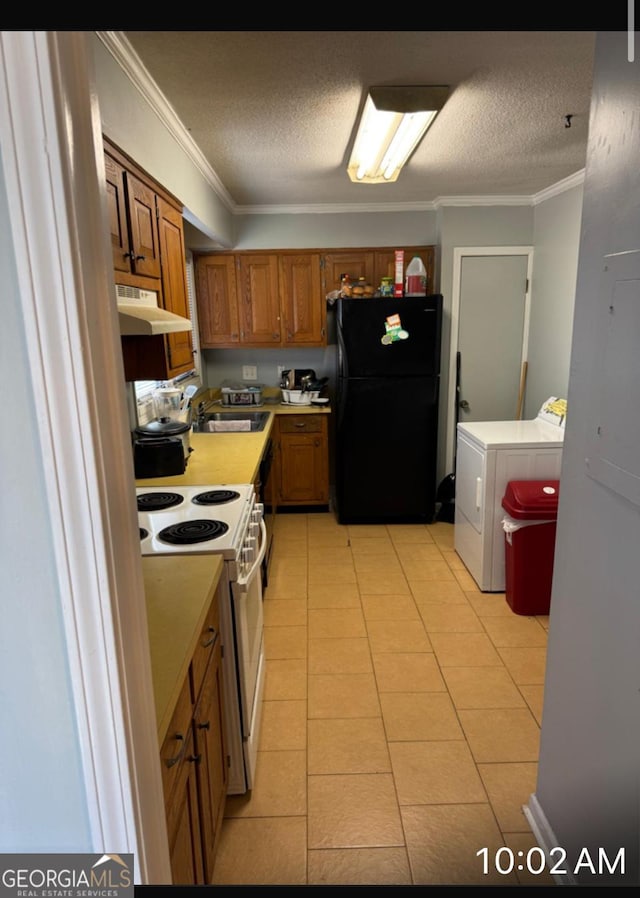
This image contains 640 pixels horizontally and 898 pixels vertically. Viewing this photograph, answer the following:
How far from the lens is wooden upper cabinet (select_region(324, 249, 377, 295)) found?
14.1 ft

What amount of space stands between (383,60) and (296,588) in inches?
106

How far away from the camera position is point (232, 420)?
13.2ft

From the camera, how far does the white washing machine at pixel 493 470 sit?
9.83ft

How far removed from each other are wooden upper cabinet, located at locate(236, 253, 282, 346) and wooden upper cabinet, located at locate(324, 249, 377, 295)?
1.40 feet

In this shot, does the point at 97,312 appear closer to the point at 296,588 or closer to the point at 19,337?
the point at 19,337

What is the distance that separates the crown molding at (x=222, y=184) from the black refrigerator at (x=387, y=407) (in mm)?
890

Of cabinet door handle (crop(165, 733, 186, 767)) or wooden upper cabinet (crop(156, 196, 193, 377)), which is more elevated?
wooden upper cabinet (crop(156, 196, 193, 377))

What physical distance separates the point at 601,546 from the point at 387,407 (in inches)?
110

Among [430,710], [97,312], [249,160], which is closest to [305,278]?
[249,160]

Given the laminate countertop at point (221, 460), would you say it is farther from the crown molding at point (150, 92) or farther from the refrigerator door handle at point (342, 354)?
the crown molding at point (150, 92)

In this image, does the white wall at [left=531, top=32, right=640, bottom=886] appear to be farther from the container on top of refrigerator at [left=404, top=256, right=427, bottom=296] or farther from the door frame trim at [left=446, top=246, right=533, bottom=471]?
the door frame trim at [left=446, top=246, right=533, bottom=471]

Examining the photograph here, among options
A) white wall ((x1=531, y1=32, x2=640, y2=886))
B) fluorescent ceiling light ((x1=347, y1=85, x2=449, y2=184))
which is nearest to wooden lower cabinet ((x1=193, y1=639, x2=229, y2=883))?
white wall ((x1=531, y1=32, x2=640, y2=886))

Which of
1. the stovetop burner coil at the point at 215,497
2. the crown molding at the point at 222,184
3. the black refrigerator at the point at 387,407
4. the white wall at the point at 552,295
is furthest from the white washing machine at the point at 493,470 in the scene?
the crown molding at the point at 222,184
